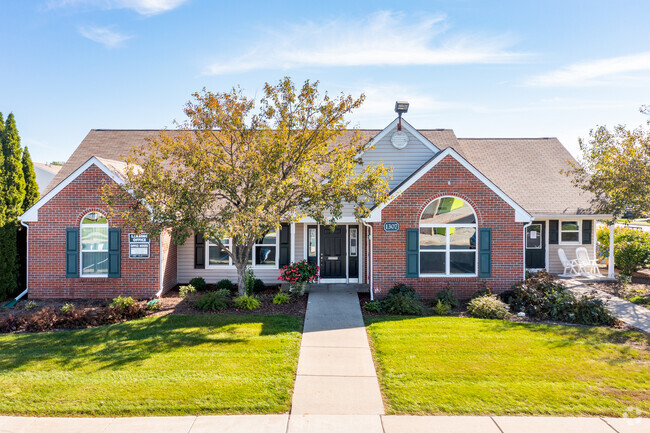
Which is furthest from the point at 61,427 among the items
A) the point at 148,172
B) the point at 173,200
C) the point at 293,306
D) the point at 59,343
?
the point at 293,306

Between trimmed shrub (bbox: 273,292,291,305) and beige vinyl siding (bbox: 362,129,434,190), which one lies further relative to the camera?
beige vinyl siding (bbox: 362,129,434,190)

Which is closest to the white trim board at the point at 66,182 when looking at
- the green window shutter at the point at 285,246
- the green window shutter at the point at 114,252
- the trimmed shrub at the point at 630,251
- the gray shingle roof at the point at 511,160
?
the green window shutter at the point at 114,252

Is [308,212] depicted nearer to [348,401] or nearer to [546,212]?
[348,401]

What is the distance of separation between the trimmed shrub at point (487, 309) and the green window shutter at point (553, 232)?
280 inches

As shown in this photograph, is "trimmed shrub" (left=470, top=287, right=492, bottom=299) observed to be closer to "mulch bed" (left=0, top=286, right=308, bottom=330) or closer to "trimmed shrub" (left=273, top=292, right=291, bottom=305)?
"mulch bed" (left=0, top=286, right=308, bottom=330)

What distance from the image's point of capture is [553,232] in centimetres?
1623

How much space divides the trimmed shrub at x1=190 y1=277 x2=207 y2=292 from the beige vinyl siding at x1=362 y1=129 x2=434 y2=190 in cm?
707

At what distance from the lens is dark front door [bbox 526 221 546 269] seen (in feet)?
53.2

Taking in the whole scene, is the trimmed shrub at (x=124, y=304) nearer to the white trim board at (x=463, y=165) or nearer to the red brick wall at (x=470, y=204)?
the red brick wall at (x=470, y=204)

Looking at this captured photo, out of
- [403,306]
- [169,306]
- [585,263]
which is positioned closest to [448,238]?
[403,306]

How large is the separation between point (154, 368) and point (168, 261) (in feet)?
22.3

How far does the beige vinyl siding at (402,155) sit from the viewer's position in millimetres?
14430

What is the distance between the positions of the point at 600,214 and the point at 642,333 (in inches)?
282

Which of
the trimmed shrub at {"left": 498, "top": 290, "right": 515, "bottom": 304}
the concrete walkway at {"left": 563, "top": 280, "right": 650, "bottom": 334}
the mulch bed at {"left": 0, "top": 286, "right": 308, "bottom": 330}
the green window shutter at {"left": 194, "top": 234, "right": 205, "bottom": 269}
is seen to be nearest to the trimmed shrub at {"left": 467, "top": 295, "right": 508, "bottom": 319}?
the trimmed shrub at {"left": 498, "top": 290, "right": 515, "bottom": 304}
